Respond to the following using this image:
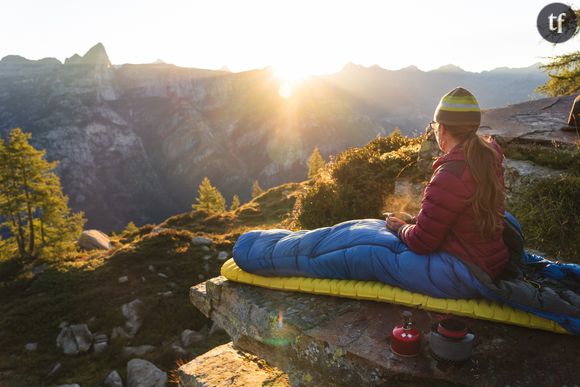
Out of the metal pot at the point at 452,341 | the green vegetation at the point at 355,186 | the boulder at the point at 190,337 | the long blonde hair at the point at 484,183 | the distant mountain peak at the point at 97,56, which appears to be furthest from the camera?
the distant mountain peak at the point at 97,56

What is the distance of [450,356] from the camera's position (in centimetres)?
324

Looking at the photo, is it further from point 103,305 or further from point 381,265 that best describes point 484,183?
point 103,305

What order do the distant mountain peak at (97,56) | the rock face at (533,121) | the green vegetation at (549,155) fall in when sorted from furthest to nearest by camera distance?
the distant mountain peak at (97,56) < the rock face at (533,121) < the green vegetation at (549,155)

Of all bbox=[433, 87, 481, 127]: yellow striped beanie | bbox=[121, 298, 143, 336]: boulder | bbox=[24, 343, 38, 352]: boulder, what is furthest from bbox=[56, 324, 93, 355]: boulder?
bbox=[433, 87, 481, 127]: yellow striped beanie

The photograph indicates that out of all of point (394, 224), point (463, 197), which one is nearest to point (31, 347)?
point (394, 224)

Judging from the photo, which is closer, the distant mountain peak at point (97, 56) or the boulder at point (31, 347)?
the boulder at point (31, 347)

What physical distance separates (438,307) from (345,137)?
7025 inches

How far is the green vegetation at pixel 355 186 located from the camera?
9883mm

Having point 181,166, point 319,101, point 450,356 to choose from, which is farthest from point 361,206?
point 319,101

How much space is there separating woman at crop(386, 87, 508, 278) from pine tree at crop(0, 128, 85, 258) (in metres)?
27.6

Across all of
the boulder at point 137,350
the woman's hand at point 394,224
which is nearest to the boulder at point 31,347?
the boulder at point 137,350

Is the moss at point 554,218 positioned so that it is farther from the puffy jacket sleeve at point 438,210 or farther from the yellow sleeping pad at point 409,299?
the puffy jacket sleeve at point 438,210

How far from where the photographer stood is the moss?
21.9 ft

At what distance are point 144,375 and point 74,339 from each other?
4.25 metres
